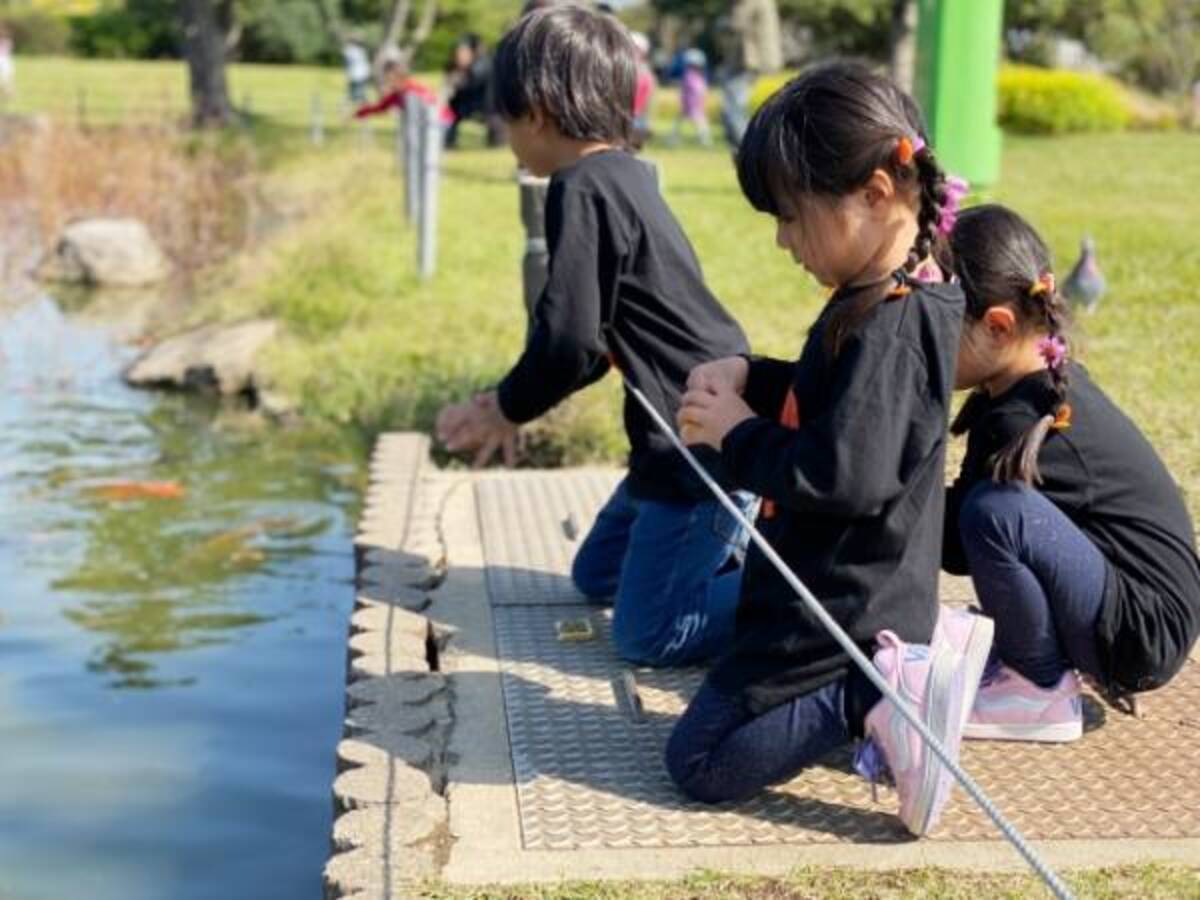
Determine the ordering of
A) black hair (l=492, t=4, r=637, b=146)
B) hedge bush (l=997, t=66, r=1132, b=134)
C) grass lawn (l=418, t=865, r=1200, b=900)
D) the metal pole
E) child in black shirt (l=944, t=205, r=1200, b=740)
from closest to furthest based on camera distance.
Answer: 1. grass lawn (l=418, t=865, r=1200, b=900)
2. child in black shirt (l=944, t=205, r=1200, b=740)
3. black hair (l=492, t=4, r=637, b=146)
4. the metal pole
5. hedge bush (l=997, t=66, r=1132, b=134)

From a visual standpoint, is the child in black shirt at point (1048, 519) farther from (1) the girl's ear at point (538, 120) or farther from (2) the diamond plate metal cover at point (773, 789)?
(1) the girl's ear at point (538, 120)

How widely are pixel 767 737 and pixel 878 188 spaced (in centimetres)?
105

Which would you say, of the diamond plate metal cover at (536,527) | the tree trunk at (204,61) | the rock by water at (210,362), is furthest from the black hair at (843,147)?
the tree trunk at (204,61)

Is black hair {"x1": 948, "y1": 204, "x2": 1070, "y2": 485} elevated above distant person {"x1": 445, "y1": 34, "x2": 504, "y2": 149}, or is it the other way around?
black hair {"x1": 948, "y1": 204, "x2": 1070, "y2": 485}

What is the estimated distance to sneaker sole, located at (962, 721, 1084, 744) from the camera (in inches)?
156

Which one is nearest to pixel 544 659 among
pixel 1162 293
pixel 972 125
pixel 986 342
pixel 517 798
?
pixel 517 798

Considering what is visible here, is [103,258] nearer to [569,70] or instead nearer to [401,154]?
[401,154]

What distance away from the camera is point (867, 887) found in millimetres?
3271

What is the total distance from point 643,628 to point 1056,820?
46.9 inches

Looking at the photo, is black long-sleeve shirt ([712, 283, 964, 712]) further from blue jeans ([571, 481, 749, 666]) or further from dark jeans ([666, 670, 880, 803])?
blue jeans ([571, 481, 749, 666])

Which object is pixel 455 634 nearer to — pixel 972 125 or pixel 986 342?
pixel 986 342

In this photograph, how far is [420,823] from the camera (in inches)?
139

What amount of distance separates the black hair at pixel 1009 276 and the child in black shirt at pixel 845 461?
468 mm

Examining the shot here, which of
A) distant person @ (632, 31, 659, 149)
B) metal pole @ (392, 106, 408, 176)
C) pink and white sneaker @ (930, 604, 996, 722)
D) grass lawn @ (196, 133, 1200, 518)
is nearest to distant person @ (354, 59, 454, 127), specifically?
metal pole @ (392, 106, 408, 176)
